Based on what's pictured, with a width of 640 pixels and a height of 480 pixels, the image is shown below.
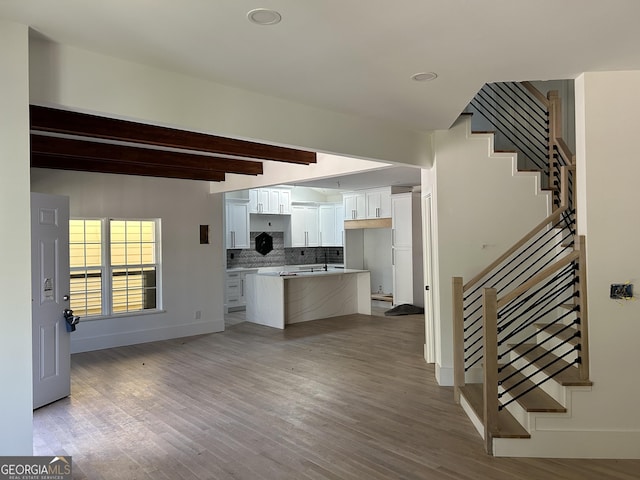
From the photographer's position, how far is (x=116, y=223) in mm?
6762

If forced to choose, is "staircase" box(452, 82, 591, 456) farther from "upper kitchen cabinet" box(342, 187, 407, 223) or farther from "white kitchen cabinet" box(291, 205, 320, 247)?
"white kitchen cabinet" box(291, 205, 320, 247)

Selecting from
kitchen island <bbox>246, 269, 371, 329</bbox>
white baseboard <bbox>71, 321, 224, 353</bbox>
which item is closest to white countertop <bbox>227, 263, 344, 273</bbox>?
kitchen island <bbox>246, 269, 371, 329</bbox>

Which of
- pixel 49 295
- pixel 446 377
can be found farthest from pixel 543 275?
pixel 49 295

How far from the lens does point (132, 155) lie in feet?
17.5

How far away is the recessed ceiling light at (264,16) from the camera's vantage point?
222cm

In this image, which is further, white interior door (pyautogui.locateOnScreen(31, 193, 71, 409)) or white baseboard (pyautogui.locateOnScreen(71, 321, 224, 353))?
white baseboard (pyautogui.locateOnScreen(71, 321, 224, 353))

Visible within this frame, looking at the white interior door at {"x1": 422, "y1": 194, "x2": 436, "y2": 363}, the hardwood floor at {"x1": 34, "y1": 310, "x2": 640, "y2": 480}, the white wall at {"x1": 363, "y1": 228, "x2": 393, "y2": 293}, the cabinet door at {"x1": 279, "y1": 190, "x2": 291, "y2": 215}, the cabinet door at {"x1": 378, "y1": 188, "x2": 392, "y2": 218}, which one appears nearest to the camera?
the hardwood floor at {"x1": 34, "y1": 310, "x2": 640, "y2": 480}

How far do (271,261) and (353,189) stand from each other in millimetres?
2558

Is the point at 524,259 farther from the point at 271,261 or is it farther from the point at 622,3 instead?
the point at 271,261

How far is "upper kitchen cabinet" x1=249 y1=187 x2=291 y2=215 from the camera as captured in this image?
9.95m

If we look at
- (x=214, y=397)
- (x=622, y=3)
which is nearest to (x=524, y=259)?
(x=622, y=3)

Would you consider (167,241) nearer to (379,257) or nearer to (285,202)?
(285,202)

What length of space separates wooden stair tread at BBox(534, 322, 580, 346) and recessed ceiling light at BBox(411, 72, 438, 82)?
77.4 inches

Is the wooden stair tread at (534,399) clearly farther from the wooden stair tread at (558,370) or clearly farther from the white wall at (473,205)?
the white wall at (473,205)
